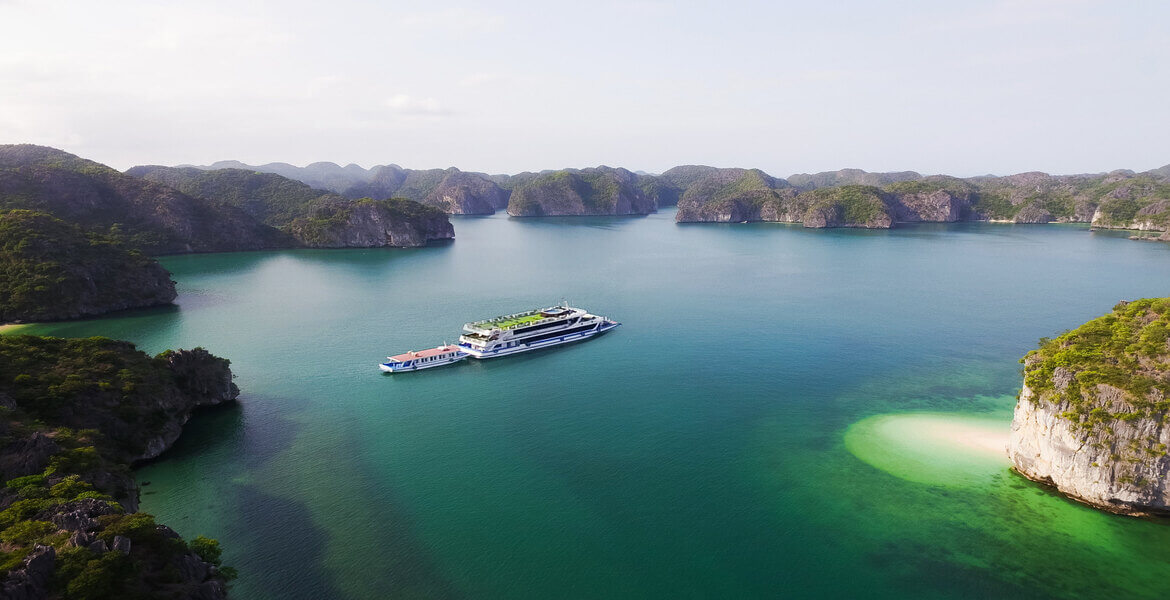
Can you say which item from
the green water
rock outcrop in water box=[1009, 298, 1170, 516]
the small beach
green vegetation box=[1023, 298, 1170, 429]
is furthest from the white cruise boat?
green vegetation box=[1023, 298, 1170, 429]

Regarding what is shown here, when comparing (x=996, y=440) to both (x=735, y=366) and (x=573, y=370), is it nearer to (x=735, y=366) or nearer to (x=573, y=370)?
(x=735, y=366)

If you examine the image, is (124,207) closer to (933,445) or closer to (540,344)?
(540,344)

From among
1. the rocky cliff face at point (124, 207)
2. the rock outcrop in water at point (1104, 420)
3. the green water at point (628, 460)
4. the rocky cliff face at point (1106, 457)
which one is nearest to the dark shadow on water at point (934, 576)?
the green water at point (628, 460)

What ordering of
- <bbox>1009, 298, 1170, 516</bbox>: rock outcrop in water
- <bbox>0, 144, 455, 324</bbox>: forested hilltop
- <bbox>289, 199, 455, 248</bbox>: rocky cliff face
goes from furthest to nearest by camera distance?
<bbox>289, 199, 455, 248</bbox>: rocky cliff face → <bbox>0, 144, 455, 324</bbox>: forested hilltop → <bbox>1009, 298, 1170, 516</bbox>: rock outcrop in water

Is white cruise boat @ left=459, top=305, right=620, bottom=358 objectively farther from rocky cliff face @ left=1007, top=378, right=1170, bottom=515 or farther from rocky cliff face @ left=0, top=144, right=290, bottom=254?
rocky cliff face @ left=0, top=144, right=290, bottom=254

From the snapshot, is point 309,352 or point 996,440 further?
point 309,352

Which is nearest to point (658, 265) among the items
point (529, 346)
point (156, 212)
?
point (529, 346)

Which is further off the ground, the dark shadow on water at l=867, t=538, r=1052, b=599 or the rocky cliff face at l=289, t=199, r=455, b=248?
the rocky cliff face at l=289, t=199, r=455, b=248

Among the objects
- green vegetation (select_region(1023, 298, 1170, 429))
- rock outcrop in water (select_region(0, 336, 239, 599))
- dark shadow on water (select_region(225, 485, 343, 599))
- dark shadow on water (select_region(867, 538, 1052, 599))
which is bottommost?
dark shadow on water (select_region(225, 485, 343, 599))
